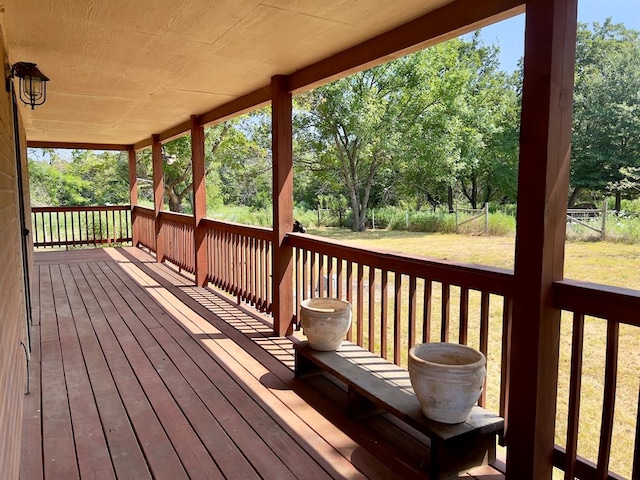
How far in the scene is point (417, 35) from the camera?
2.42 m

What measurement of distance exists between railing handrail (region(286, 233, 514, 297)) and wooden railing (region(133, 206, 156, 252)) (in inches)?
248

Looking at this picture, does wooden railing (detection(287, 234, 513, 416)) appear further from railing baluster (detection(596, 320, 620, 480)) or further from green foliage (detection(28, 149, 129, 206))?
green foliage (detection(28, 149, 129, 206))

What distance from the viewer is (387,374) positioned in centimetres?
250

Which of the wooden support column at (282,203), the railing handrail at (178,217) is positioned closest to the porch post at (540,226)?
the wooden support column at (282,203)

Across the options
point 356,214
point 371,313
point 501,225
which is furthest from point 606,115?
point 356,214

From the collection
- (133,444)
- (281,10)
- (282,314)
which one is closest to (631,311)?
(281,10)

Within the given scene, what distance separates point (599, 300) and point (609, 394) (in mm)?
367

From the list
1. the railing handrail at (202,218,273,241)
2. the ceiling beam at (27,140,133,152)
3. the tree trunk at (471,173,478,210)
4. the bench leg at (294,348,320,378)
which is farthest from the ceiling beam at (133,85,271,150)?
the tree trunk at (471,173,478,210)

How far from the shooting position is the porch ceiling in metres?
2.29

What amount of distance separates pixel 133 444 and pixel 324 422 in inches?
39.0

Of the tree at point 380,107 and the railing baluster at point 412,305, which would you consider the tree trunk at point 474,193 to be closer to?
the tree at point 380,107

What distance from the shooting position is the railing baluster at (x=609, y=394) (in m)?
1.66

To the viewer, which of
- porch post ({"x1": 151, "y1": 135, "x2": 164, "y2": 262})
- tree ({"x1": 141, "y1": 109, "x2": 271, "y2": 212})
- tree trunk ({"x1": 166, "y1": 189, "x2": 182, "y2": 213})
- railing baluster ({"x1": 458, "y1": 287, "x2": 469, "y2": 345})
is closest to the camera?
railing baluster ({"x1": 458, "y1": 287, "x2": 469, "y2": 345})

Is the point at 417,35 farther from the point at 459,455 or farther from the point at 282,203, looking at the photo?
the point at 459,455
